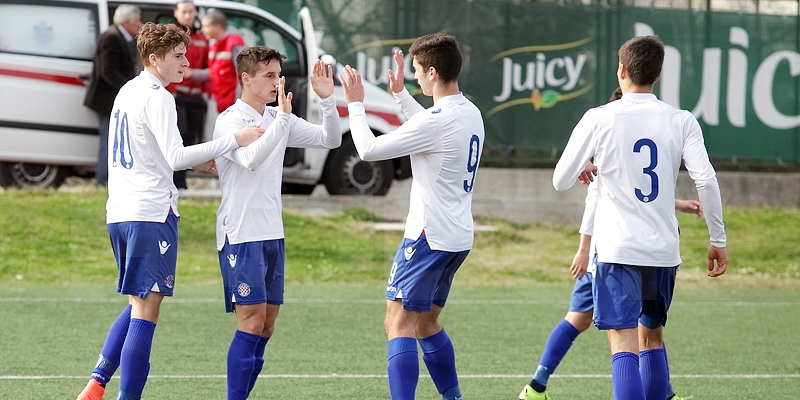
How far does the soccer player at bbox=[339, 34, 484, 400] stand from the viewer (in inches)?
186

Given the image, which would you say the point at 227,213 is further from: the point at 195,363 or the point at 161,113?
the point at 195,363

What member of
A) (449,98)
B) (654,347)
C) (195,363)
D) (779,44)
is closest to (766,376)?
(654,347)

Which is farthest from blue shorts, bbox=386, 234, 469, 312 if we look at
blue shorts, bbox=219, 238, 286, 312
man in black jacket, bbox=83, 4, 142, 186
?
man in black jacket, bbox=83, 4, 142, 186

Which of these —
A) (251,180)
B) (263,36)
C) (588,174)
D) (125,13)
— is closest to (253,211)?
(251,180)

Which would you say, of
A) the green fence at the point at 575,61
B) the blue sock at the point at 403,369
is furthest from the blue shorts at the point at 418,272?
the green fence at the point at 575,61

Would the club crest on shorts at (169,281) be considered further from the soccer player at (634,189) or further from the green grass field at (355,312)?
the soccer player at (634,189)

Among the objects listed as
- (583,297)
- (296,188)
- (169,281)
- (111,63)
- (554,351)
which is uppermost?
(111,63)

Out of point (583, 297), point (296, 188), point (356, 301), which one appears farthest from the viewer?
point (296, 188)

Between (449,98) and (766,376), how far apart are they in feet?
10.2

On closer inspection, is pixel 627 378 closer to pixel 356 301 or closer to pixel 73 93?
pixel 356 301

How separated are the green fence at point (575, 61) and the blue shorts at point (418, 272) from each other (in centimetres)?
814

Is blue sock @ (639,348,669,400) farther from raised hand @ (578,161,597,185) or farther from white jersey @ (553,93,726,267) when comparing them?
raised hand @ (578,161,597,185)

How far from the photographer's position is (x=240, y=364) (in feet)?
16.1

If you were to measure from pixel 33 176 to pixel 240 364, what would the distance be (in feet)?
24.6
